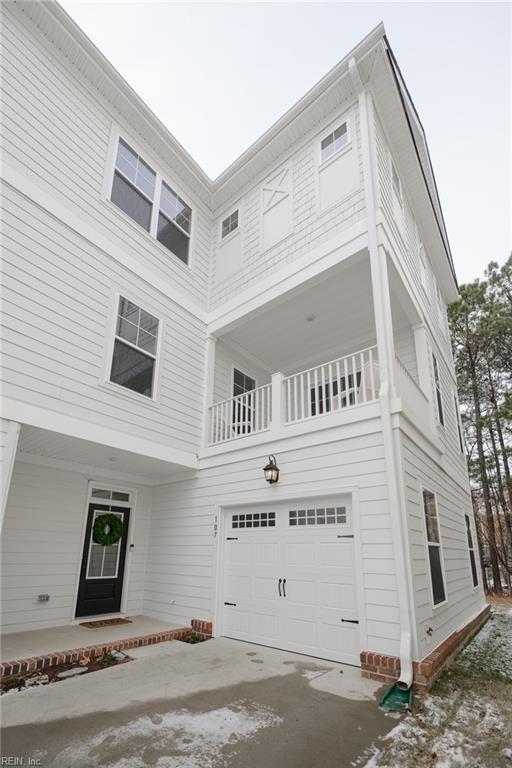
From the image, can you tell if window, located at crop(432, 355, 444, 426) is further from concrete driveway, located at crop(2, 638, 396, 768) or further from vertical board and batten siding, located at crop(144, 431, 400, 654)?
concrete driveway, located at crop(2, 638, 396, 768)

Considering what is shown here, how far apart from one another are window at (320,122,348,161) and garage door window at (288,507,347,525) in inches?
245

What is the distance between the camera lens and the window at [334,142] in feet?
23.2

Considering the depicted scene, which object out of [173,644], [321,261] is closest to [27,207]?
[321,261]

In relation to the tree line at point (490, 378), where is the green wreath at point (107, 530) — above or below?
below

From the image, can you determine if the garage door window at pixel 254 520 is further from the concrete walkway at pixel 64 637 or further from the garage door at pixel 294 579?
the concrete walkway at pixel 64 637

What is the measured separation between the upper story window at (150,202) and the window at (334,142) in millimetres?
3179

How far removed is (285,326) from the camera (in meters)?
8.55

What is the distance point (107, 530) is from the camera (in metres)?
7.25

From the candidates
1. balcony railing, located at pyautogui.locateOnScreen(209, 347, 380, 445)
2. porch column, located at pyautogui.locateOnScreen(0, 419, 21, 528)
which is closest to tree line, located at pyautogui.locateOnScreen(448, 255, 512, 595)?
balcony railing, located at pyautogui.locateOnScreen(209, 347, 380, 445)

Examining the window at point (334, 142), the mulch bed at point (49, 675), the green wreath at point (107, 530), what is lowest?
the mulch bed at point (49, 675)

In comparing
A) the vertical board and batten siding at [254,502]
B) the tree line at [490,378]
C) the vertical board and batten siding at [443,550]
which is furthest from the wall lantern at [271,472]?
the tree line at [490,378]

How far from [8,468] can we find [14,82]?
17.8ft

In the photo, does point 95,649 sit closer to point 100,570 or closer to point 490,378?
point 100,570

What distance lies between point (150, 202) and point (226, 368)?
12.3 feet
